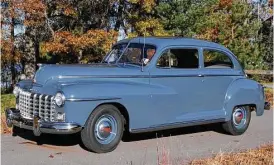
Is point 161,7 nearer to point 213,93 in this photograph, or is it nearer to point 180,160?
point 213,93

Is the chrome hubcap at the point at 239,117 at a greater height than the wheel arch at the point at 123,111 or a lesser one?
lesser

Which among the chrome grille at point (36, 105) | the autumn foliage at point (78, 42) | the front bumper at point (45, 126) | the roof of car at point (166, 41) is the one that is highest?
the autumn foliage at point (78, 42)

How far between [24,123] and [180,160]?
2.47 m

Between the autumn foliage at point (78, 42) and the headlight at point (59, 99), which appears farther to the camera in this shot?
the autumn foliage at point (78, 42)

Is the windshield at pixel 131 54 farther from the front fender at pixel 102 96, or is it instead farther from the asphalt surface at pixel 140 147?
the asphalt surface at pixel 140 147

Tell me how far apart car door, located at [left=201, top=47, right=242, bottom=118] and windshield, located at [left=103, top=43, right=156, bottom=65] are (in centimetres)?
116

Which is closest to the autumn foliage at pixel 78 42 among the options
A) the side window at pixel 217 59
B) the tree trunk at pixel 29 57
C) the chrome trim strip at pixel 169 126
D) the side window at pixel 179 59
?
the tree trunk at pixel 29 57

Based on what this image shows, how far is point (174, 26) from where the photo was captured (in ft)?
55.9

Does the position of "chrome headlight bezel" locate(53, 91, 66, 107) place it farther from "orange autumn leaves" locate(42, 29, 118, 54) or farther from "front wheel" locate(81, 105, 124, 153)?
"orange autumn leaves" locate(42, 29, 118, 54)

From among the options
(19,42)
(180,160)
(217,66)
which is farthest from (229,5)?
(180,160)

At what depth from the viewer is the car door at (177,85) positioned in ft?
25.3

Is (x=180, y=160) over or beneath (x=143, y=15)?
beneath

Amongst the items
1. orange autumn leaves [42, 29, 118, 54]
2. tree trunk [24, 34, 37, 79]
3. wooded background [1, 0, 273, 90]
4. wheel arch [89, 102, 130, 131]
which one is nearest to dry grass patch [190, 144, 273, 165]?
wheel arch [89, 102, 130, 131]

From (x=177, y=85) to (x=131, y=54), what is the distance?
976 millimetres
